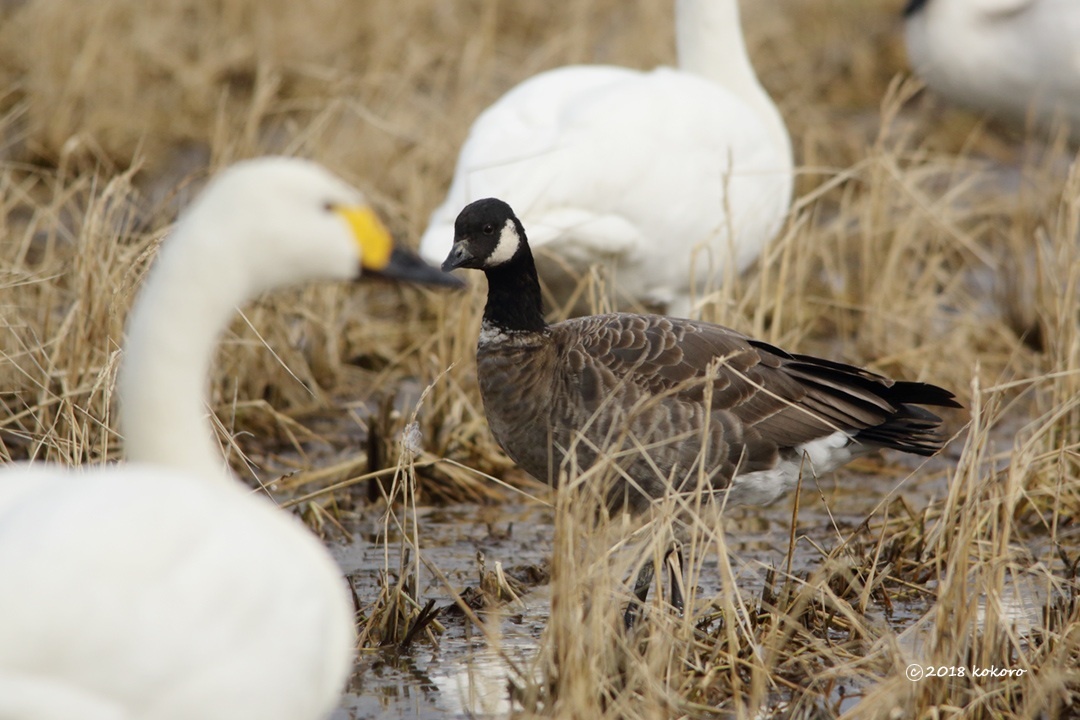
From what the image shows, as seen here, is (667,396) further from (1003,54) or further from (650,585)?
(1003,54)

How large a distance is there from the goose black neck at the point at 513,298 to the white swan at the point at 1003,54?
409cm

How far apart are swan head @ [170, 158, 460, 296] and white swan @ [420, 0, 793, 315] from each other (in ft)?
8.72

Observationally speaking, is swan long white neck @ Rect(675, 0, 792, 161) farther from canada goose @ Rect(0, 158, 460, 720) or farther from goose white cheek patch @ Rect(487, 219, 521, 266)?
canada goose @ Rect(0, 158, 460, 720)

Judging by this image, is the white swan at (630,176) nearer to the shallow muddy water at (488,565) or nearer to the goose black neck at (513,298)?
the goose black neck at (513,298)

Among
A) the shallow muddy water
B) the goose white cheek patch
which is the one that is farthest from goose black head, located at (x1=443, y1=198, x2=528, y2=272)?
the shallow muddy water

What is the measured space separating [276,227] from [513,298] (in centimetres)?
214

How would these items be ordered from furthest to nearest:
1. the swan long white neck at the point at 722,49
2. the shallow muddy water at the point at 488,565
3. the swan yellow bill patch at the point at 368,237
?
the swan long white neck at the point at 722,49, the shallow muddy water at the point at 488,565, the swan yellow bill patch at the point at 368,237

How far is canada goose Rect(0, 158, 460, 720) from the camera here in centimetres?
229

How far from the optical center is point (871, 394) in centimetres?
444

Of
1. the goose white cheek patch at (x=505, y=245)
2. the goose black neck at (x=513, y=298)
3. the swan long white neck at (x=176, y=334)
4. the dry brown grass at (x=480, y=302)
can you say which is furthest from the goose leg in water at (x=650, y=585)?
the swan long white neck at (x=176, y=334)

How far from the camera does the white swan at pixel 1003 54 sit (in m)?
→ 7.65

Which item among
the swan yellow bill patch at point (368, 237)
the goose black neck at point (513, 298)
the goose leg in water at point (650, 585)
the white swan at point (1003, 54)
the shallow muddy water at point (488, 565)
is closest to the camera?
the swan yellow bill patch at point (368, 237)

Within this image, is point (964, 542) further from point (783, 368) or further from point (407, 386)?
point (407, 386)

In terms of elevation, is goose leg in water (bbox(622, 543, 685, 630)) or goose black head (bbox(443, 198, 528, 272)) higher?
goose black head (bbox(443, 198, 528, 272))
